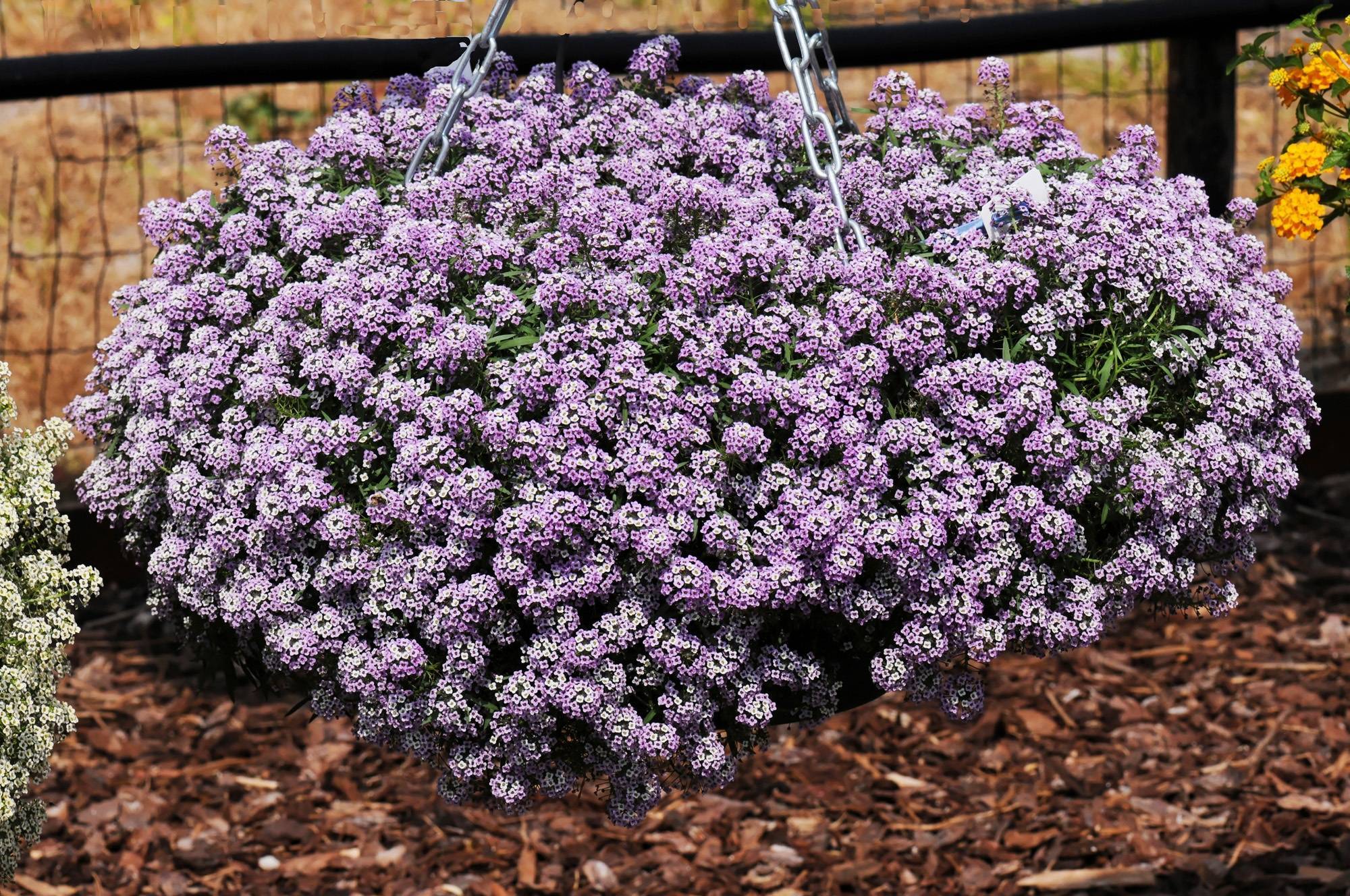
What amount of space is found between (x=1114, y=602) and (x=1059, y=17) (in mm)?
2885

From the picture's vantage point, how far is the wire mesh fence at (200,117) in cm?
643

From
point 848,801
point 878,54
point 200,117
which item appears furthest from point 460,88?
point 200,117

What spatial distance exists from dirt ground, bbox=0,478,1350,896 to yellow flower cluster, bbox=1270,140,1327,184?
6.47ft

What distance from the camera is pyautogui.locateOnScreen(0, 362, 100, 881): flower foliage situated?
2594 millimetres

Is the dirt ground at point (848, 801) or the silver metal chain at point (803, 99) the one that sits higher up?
the silver metal chain at point (803, 99)

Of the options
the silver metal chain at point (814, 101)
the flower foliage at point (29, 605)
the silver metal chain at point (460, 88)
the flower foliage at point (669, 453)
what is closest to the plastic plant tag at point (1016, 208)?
the flower foliage at point (669, 453)

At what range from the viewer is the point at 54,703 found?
2.73 m

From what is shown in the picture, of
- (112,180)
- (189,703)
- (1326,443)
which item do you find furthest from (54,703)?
(112,180)

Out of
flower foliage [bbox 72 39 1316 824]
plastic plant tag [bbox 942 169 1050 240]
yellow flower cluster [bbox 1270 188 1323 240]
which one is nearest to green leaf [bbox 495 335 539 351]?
flower foliage [bbox 72 39 1316 824]

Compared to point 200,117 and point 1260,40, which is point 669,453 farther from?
point 200,117

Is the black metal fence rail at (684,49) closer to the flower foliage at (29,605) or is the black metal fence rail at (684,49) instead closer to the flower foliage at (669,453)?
the flower foliage at (29,605)

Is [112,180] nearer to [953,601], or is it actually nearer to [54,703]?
[54,703]

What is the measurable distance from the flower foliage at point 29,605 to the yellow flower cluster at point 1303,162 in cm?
214

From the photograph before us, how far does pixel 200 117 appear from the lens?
309 inches
